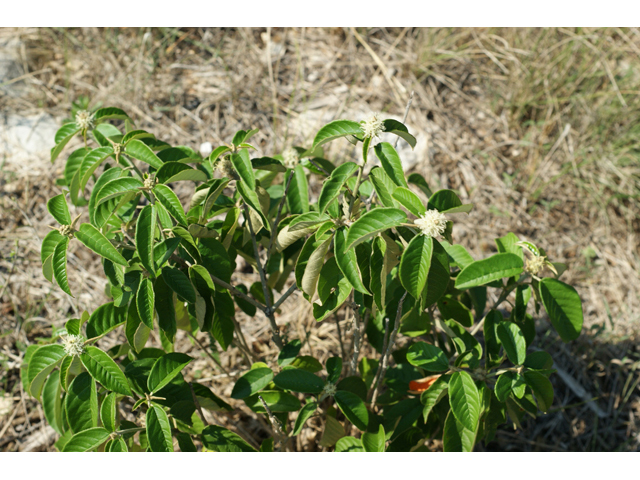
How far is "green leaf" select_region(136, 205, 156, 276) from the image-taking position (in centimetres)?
115

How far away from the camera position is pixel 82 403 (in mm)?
1332

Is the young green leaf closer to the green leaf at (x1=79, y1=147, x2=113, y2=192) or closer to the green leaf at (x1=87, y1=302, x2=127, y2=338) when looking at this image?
the green leaf at (x1=87, y1=302, x2=127, y2=338)

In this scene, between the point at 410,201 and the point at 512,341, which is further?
the point at 512,341

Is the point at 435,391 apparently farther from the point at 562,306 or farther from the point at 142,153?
the point at 142,153

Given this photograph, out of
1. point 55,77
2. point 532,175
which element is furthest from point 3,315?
point 532,175

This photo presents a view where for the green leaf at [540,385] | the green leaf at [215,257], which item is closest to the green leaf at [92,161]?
the green leaf at [215,257]

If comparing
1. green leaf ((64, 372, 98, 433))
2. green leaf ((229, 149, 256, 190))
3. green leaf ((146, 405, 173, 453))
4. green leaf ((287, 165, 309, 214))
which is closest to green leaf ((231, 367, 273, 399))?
green leaf ((146, 405, 173, 453))

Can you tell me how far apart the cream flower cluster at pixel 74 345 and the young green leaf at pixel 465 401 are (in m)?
0.96

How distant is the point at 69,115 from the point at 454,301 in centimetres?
269

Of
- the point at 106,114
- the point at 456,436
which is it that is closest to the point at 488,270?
the point at 456,436

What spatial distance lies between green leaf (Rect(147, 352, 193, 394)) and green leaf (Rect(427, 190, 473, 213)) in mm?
795

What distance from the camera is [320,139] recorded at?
1.20 m

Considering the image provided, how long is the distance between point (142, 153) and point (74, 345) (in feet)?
1.73

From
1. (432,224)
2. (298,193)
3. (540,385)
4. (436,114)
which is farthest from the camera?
(436,114)
